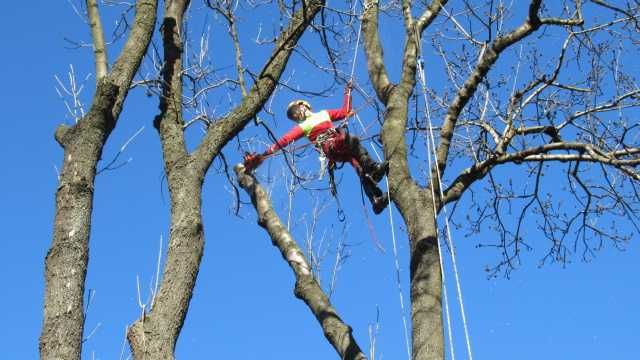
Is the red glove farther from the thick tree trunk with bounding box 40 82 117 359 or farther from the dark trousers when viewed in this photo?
the thick tree trunk with bounding box 40 82 117 359

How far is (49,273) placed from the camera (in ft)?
12.0

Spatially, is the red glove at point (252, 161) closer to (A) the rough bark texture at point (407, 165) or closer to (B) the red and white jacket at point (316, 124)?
(B) the red and white jacket at point (316, 124)

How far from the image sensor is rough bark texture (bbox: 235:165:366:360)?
16.4 ft

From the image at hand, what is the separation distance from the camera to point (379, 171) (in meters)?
5.29

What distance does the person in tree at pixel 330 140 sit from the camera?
5.74 meters

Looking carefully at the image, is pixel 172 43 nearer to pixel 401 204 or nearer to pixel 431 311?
pixel 401 204

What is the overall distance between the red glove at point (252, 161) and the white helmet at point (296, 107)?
539 millimetres

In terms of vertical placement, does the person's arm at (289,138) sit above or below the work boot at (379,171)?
above

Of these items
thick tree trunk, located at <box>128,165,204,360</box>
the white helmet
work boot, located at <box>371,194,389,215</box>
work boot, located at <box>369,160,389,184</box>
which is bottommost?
thick tree trunk, located at <box>128,165,204,360</box>

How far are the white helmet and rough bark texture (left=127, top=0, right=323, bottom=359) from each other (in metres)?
1.16

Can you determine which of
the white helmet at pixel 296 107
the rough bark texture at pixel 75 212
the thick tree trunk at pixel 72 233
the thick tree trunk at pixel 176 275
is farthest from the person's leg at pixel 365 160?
the thick tree trunk at pixel 72 233

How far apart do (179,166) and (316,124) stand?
79.2 inches

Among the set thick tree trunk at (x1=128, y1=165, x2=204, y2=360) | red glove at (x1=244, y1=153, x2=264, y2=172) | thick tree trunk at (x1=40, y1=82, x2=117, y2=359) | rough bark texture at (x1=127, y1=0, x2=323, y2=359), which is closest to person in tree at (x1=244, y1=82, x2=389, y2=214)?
red glove at (x1=244, y1=153, x2=264, y2=172)

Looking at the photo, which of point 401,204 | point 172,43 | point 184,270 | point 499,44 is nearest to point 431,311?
point 401,204
